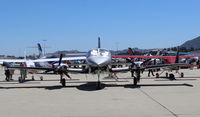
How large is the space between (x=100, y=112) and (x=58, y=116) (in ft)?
5.37

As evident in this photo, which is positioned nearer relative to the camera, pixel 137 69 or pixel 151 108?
pixel 151 108

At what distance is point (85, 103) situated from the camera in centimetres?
1295

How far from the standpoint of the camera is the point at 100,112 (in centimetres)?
1057

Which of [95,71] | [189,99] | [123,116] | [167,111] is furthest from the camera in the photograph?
[95,71]

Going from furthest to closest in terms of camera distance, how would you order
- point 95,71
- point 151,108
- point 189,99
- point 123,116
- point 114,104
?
point 95,71, point 189,99, point 114,104, point 151,108, point 123,116

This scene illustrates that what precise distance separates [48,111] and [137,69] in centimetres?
1154

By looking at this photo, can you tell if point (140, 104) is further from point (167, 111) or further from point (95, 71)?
point (95, 71)

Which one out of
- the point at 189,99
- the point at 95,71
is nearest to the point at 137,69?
the point at 95,71

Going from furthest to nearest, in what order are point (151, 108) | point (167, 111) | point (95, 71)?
1. point (95, 71)
2. point (151, 108)
3. point (167, 111)

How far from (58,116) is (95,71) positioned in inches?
407

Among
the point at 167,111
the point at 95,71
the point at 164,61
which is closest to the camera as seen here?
the point at 167,111

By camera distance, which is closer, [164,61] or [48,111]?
[48,111]

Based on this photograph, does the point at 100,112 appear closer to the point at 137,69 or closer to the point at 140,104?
the point at 140,104

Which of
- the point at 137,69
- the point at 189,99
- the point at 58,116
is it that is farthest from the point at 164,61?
the point at 58,116
